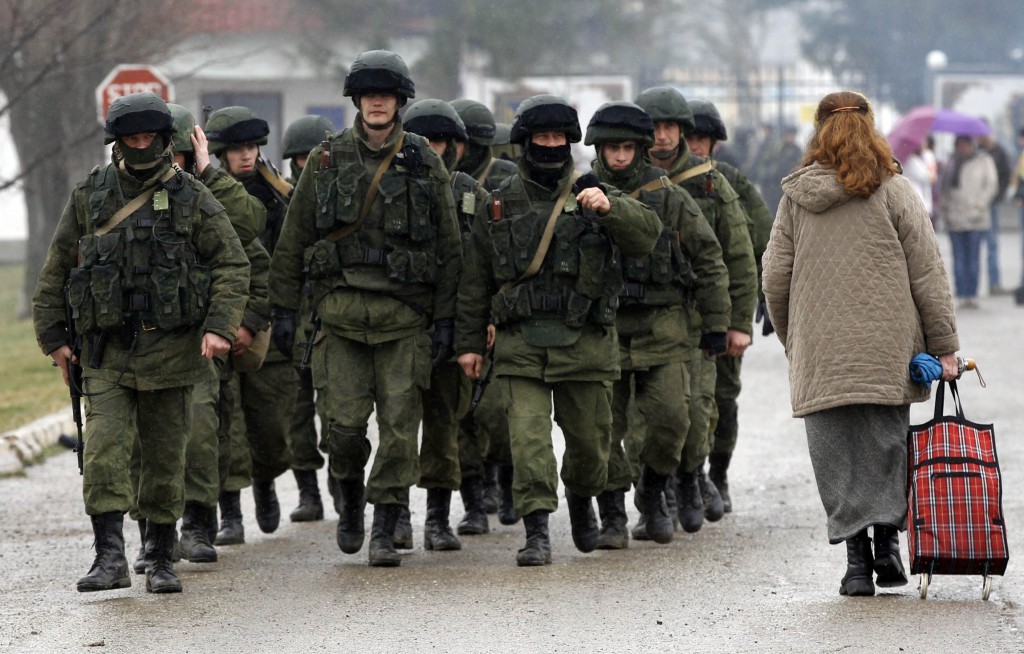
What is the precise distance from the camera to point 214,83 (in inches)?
1218

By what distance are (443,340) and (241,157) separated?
5.10 feet

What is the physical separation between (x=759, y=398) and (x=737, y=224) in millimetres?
5653

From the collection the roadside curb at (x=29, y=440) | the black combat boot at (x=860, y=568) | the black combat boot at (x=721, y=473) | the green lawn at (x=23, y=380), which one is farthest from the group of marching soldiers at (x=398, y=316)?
the green lawn at (x=23, y=380)

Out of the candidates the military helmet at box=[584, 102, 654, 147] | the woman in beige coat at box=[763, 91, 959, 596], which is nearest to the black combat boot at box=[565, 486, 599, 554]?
the woman in beige coat at box=[763, 91, 959, 596]

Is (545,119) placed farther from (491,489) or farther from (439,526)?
(491,489)

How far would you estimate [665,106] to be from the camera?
8.64m

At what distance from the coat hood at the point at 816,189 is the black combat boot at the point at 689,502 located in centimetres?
203

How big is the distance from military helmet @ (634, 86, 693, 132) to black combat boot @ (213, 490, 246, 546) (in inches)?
100

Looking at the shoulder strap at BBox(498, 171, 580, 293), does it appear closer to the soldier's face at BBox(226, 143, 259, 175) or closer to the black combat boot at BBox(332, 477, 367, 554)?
the black combat boot at BBox(332, 477, 367, 554)

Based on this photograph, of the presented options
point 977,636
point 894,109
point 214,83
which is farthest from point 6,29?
point 894,109

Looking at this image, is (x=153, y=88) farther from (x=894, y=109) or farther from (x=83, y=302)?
(x=894, y=109)

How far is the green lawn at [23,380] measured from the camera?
43.5 feet

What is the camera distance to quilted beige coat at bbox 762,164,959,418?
22.4 feet

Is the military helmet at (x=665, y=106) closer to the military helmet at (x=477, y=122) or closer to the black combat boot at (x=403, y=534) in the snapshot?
the military helmet at (x=477, y=122)
